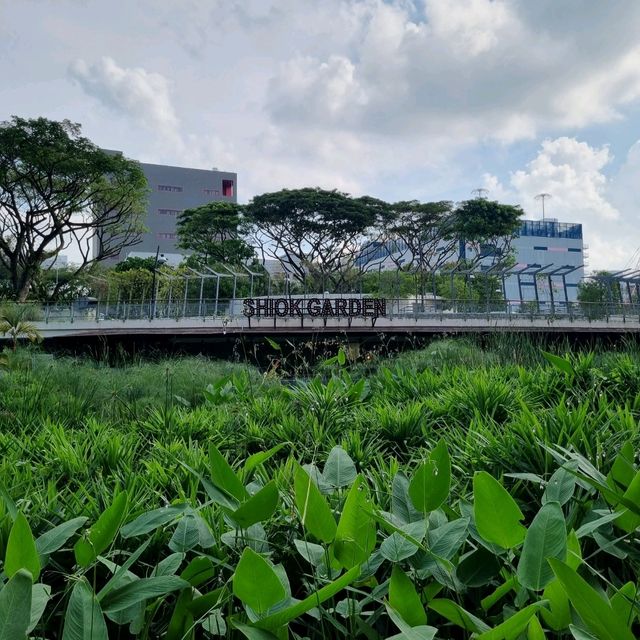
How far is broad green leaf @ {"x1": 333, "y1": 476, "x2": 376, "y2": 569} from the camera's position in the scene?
1.17 meters

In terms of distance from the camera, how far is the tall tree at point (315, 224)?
35.0m

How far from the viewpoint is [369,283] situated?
1877 inches

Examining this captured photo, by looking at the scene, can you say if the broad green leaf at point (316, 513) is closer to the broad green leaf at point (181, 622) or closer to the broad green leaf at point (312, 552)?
the broad green leaf at point (312, 552)

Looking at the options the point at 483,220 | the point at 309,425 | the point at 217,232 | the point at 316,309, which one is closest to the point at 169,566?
the point at 309,425

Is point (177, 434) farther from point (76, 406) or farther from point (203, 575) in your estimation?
point (203, 575)

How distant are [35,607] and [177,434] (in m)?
2.59

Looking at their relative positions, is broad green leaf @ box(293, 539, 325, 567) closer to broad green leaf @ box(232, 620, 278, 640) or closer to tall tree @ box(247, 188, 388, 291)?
broad green leaf @ box(232, 620, 278, 640)

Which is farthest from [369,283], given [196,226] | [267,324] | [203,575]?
[203,575]

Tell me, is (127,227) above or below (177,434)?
above

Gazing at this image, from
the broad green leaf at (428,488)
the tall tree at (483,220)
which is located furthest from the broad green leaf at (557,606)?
the tall tree at (483,220)

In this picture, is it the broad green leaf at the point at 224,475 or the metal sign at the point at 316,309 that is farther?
the metal sign at the point at 316,309

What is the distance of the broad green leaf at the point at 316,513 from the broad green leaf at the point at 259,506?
66 mm

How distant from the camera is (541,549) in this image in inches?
41.7

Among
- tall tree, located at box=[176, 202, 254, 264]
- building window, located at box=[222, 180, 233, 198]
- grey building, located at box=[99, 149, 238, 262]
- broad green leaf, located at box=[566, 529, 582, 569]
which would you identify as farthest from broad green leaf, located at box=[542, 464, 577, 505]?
building window, located at box=[222, 180, 233, 198]
